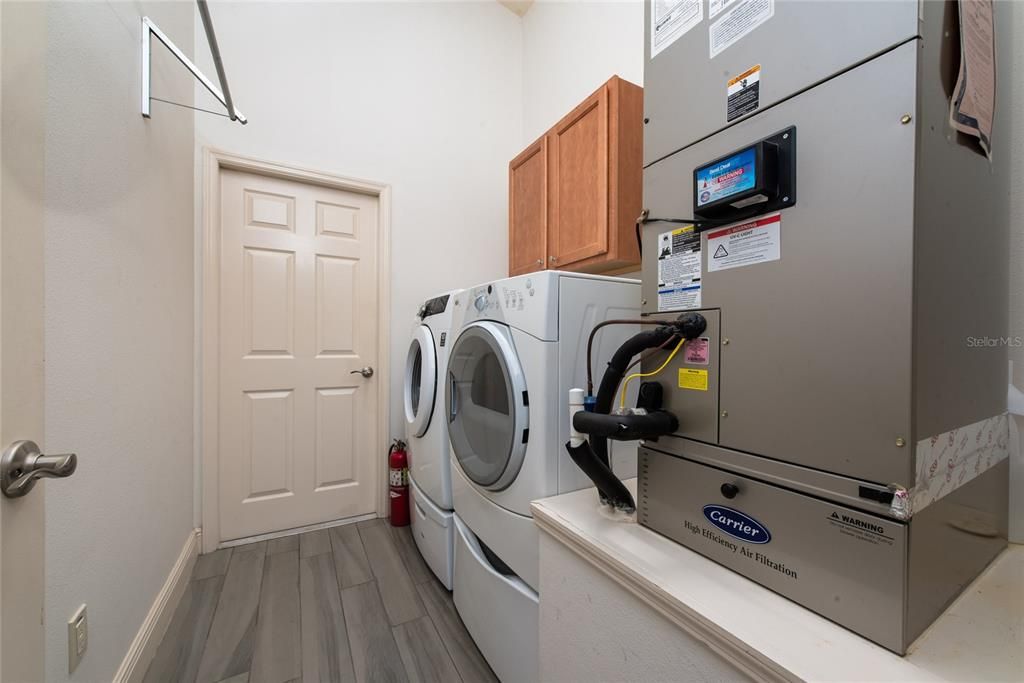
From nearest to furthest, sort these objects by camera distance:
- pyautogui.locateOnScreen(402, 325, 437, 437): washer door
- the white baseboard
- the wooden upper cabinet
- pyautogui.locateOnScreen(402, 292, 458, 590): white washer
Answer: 1. the white baseboard
2. the wooden upper cabinet
3. pyautogui.locateOnScreen(402, 292, 458, 590): white washer
4. pyautogui.locateOnScreen(402, 325, 437, 437): washer door

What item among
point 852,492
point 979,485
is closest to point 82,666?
point 852,492

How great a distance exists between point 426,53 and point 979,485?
321 centimetres

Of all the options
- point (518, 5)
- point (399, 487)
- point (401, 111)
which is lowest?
point (399, 487)

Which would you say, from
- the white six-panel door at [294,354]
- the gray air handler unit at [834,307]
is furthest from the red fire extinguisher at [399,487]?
the gray air handler unit at [834,307]

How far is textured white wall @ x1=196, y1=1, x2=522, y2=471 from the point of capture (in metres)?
2.07

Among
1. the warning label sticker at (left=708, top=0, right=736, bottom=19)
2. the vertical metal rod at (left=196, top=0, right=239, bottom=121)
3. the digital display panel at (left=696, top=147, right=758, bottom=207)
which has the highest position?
the vertical metal rod at (left=196, top=0, right=239, bottom=121)

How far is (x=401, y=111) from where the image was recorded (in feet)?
7.97

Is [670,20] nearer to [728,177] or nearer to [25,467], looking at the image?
[728,177]

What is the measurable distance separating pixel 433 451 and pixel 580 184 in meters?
1.38

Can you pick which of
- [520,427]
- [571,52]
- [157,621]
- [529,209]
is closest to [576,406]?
[520,427]

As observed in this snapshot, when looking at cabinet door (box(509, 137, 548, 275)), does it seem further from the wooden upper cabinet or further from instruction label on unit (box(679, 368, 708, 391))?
instruction label on unit (box(679, 368, 708, 391))

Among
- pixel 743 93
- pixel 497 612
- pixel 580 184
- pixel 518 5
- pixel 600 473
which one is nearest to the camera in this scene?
pixel 743 93

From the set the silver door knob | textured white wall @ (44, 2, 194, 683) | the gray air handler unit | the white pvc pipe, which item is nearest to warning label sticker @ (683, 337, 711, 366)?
the gray air handler unit

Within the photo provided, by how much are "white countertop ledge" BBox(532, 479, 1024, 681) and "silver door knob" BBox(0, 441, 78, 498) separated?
2.87ft
